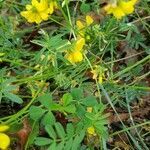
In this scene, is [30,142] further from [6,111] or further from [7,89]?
[6,111]

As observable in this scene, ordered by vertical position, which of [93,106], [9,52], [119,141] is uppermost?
[9,52]

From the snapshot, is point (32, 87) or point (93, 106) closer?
point (93, 106)

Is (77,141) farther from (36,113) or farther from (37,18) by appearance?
(37,18)

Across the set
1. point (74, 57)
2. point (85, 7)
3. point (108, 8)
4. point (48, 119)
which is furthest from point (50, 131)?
point (85, 7)

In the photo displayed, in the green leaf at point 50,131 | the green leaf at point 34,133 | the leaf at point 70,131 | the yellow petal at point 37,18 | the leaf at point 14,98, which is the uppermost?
the yellow petal at point 37,18

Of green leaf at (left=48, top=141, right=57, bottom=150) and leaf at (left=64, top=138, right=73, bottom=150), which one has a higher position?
green leaf at (left=48, top=141, right=57, bottom=150)

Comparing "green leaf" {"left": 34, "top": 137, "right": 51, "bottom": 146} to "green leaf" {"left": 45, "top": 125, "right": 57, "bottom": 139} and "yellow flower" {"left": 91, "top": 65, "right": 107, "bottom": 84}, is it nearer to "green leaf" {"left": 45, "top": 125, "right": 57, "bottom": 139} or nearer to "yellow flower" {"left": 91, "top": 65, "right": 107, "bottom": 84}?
"green leaf" {"left": 45, "top": 125, "right": 57, "bottom": 139}

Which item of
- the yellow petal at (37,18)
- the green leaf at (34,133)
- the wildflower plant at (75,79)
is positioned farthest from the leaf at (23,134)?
the yellow petal at (37,18)

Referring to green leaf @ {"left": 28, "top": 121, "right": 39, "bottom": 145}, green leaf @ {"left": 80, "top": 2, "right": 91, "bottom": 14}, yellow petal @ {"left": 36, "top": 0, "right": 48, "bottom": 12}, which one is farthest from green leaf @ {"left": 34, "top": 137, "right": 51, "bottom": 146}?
green leaf @ {"left": 80, "top": 2, "right": 91, "bottom": 14}

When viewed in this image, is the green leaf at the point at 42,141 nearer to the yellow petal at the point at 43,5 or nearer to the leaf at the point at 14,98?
the leaf at the point at 14,98

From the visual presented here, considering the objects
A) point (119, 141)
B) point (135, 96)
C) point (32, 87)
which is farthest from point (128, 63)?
point (32, 87)

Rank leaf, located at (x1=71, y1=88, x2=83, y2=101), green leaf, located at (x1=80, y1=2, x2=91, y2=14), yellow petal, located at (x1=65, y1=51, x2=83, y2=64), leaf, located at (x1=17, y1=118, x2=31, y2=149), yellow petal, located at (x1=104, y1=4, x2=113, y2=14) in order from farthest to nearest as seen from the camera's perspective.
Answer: green leaf, located at (x1=80, y1=2, x2=91, y2=14), leaf, located at (x1=17, y1=118, x2=31, y2=149), yellow petal, located at (x1=65, y1=51, x2=83, y2=64), leaf, located at (x1=71, y1=88, x2=83, y2=101), yellow petal, located at (x1=104, y1=4, x2=113, y2=14)
